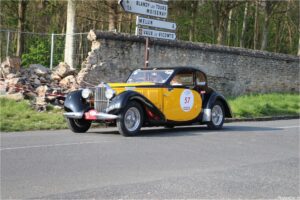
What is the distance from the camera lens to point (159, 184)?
22.5 feet

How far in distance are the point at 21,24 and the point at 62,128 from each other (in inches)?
771

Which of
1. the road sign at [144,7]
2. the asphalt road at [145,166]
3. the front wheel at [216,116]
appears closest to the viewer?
the asphalt road at [145,166]

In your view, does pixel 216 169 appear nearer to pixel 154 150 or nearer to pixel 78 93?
pixel 154 150

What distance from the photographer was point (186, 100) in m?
13.5

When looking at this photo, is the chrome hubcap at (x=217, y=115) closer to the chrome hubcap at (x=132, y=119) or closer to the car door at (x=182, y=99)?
the car door at (x=182, y=99)

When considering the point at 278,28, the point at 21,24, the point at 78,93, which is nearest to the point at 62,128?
the point at 78,93

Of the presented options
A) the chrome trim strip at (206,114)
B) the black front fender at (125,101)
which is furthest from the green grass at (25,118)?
the chrome trim strip at (206,114)

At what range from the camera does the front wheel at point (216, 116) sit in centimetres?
1443

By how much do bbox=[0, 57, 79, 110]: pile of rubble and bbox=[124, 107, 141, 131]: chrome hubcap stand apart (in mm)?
5059

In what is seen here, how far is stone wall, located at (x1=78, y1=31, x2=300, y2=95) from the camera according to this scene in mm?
19312

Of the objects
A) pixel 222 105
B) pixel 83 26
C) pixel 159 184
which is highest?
pixel 83 26

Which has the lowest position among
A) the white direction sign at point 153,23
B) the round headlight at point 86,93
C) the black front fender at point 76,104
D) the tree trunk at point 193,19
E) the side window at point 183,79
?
the black front fender at point 76,104

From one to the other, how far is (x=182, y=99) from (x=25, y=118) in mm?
4510

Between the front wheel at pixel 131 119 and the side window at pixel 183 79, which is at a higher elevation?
the side window at pixel 183 79
